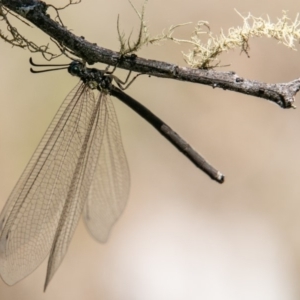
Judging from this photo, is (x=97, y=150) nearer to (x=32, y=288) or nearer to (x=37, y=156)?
(x=37, y=156)

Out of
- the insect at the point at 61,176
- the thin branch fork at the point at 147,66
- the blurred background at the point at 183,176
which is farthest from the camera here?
the blurred background at the point at 183,176

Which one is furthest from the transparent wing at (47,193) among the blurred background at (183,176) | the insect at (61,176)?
the blurred background at (183,176)

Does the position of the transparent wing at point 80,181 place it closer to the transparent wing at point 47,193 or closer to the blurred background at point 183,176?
the transparent wing at point 47,193

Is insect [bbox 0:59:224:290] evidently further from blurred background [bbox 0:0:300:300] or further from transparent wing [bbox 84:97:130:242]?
blurred background [bbox 0:0:300:300]

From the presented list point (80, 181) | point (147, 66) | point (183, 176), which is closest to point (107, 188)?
point (80, 181)

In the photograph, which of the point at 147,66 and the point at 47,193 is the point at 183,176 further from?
the point at 147,66

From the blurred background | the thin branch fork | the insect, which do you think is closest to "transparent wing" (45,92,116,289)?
the insect
